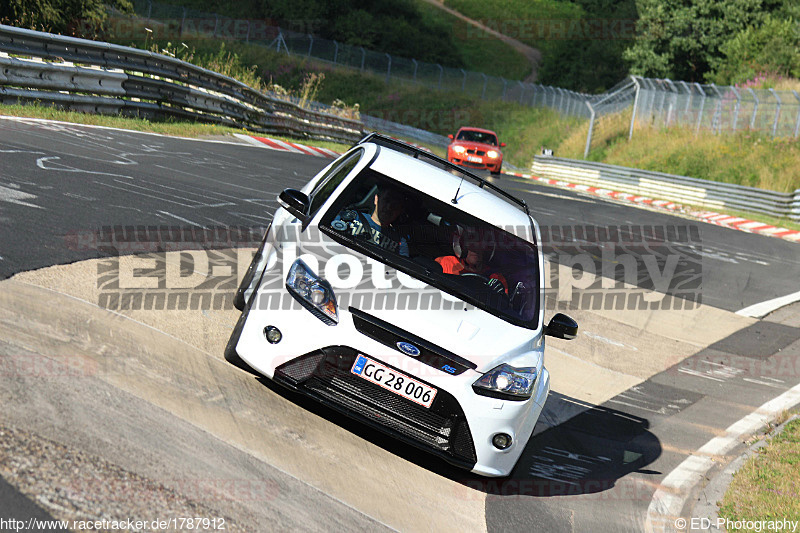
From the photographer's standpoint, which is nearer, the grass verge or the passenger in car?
the grass verge

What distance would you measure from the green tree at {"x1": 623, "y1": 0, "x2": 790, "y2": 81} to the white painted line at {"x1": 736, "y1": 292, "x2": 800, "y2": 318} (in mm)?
45919

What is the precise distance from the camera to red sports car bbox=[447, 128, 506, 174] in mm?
30938

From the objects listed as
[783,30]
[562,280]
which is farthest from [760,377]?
[783,30]

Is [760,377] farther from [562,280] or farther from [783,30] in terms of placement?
[783,30]

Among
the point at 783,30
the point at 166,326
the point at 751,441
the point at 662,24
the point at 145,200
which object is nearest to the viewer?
the point at 166,326

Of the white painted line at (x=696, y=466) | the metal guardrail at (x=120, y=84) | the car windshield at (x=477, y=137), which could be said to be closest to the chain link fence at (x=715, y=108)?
the car windshield at (x=477, y=137)

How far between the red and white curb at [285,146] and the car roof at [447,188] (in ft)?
49.3

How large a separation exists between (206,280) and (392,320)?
3444mm

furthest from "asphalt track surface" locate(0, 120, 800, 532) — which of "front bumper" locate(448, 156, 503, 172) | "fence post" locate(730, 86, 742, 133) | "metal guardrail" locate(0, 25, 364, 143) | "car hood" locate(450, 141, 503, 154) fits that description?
"fence post" locate(730, 86, 742, 133)

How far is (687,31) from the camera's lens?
57.0 meters

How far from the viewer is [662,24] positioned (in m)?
57.6

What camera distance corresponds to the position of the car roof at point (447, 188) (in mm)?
6484

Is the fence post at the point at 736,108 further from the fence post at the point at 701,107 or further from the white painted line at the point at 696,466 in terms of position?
the white painted line at the point at 696,466

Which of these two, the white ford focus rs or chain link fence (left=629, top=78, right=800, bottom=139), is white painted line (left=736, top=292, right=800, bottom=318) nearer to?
the white ford focus rs
